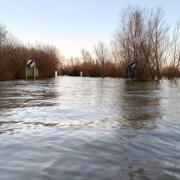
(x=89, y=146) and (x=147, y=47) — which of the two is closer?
(x=89, y=146)

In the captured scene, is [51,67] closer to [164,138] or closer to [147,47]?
[147,47]

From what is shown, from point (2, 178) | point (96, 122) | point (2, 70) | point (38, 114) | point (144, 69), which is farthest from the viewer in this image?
point (144, 69)

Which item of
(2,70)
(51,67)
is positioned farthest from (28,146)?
(51,67)

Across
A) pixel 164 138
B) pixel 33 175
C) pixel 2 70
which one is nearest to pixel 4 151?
pixel 33 175

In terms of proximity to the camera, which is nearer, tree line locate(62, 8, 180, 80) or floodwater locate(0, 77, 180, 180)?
floodwater locate(0, 77, 180, 180)

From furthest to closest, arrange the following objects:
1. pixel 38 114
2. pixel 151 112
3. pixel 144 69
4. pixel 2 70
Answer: pixel 144 69, pixel 2 70, pixel 151 112, pixel 38 114

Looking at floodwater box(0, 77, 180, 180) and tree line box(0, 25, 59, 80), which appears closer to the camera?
floodwater box(0, 77, 180, 180)

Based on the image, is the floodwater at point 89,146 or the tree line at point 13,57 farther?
the tree line at point 13,57

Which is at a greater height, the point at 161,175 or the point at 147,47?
the point at 147,47

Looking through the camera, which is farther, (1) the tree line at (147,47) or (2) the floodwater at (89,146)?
(1) the tree line at (147,47)

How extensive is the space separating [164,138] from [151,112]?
2.76 meters

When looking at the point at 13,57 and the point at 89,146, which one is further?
the point at 13,57

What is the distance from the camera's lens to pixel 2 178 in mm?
3043

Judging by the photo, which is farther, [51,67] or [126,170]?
[51,67]
